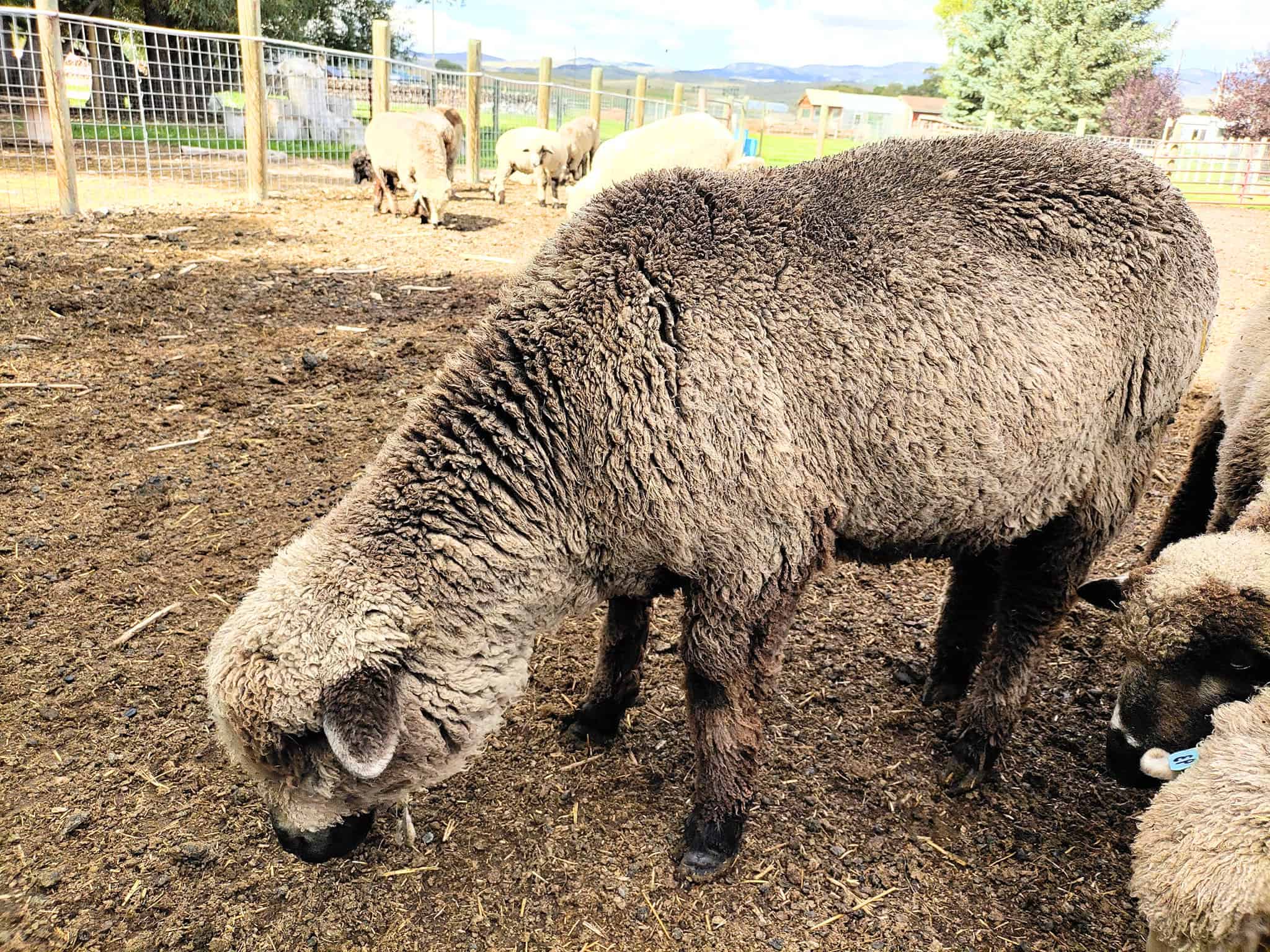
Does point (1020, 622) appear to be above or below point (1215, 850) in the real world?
below

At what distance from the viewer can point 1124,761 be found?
119 inches

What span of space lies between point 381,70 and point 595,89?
324 inches

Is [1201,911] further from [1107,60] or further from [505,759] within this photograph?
[1107,60]

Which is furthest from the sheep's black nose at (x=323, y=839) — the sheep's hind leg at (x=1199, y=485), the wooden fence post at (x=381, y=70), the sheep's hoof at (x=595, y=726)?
the wooden fence post at (x=381, y=70)

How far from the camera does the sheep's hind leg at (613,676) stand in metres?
3.61

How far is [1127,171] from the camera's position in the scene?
324 cm

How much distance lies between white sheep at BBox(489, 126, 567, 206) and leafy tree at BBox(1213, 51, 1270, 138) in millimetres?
25570

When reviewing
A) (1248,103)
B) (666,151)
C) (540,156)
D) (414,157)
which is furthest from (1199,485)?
(1248,103)

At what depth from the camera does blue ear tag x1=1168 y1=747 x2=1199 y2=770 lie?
106 inches

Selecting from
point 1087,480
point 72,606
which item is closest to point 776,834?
point 1087,480

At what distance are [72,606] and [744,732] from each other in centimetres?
328

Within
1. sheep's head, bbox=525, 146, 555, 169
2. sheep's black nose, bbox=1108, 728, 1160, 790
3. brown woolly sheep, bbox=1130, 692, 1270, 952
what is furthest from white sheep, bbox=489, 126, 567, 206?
brown woolly sheep, bbox=1130, 692, 1270, 952

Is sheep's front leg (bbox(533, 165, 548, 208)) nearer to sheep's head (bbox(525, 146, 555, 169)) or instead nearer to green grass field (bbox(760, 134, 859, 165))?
sheep's head (bbox(525, 146, 555, 169))

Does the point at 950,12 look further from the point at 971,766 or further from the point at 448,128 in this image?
the point at 971,766
